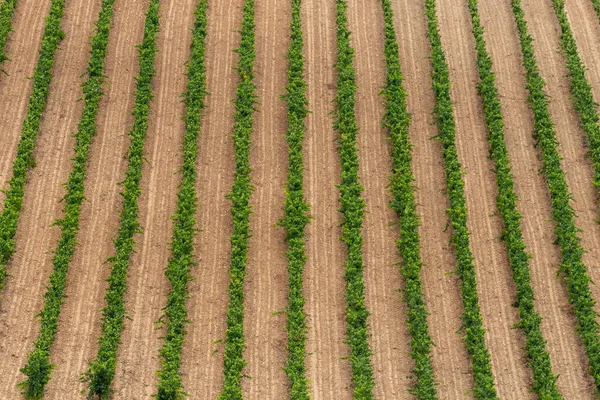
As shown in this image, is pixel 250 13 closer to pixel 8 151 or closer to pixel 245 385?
pixel 8 151

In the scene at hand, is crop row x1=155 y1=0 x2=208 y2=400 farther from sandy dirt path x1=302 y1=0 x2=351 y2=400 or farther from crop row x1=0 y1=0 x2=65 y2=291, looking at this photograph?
crop row x1=0 y1=0 x2=65 y2=291

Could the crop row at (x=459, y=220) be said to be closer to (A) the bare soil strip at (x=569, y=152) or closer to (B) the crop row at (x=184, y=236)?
(A) the bare soil strip at (x=569, y=152)

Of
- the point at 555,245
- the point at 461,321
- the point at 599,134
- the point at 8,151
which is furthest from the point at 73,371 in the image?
the point at 599,134

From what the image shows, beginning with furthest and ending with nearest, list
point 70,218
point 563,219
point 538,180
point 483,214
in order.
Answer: point 538,180 → point 483,214 → point 563,219 → point 70,218

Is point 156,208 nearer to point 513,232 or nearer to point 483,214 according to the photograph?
point 483,214

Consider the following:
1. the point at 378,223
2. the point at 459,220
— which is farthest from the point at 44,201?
the point at 459,220

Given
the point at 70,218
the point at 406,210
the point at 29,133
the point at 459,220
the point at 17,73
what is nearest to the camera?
the point at 70,218
